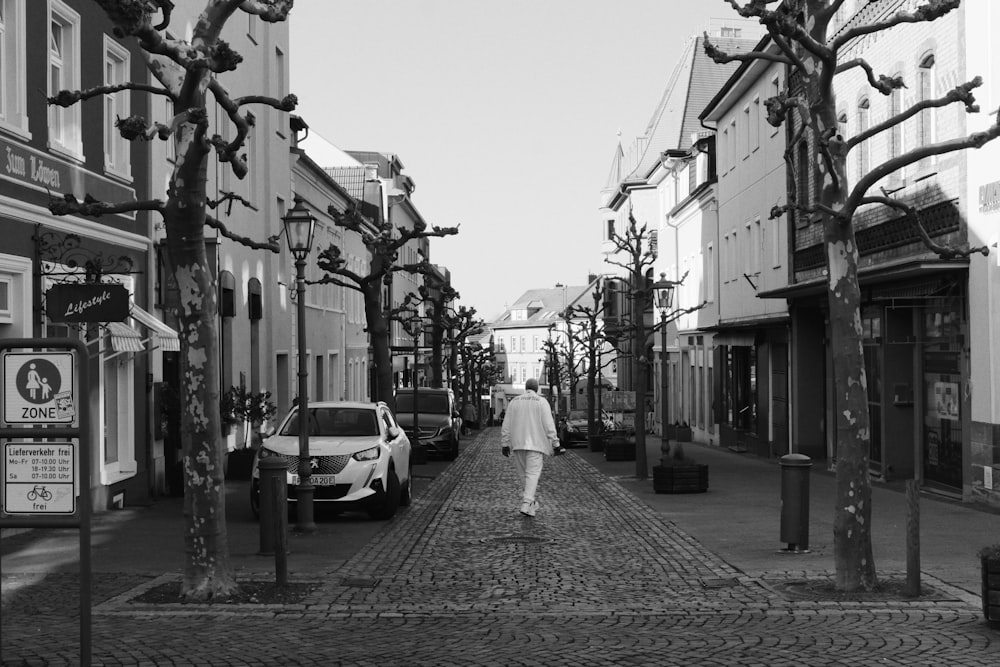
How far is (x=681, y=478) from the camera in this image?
21.7 meters

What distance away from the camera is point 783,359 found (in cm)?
3303

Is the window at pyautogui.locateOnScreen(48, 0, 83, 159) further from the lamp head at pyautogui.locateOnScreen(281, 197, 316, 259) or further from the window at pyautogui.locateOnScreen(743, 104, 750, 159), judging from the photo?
the window at pyautogui.locateOnScreen(743, 104, 750, 159)

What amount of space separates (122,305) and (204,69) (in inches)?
197

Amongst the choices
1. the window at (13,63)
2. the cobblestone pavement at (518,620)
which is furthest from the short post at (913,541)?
the window at (13,63)

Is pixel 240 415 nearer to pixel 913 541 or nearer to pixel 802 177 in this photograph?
pixel 802 177

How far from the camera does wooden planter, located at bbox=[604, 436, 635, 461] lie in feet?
109

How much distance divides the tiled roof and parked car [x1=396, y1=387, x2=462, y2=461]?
25118 mm

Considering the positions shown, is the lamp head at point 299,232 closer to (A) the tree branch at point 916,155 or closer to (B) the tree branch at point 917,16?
(A) the tree branch at point 916,155

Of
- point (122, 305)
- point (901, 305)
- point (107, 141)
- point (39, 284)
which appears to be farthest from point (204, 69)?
point (901, 305)

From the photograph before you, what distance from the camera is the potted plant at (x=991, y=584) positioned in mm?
8930

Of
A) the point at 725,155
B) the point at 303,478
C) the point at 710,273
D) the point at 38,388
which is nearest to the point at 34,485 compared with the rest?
the point at 38,388

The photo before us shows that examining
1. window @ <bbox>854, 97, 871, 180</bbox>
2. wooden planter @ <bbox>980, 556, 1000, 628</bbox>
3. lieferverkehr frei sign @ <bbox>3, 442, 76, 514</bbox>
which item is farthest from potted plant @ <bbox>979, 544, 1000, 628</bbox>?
window @ <bbox>854, 97, 871, 180</bbox>

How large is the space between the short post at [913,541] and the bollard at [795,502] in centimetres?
281

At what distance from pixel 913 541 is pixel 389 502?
8.73 meters
